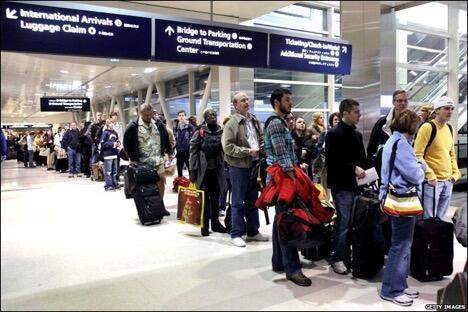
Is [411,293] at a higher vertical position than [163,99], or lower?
lower

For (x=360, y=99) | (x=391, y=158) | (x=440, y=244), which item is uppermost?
(x=360, y=99)

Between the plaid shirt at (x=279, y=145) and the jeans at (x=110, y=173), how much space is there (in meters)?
5.89

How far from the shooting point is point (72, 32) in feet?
11.4

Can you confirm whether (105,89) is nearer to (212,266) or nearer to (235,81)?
(235,81)

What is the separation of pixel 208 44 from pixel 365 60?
5.56 ft

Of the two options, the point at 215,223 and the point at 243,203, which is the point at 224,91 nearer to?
the point at 215,223

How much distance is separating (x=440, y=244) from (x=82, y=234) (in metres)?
3.70

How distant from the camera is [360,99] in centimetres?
448

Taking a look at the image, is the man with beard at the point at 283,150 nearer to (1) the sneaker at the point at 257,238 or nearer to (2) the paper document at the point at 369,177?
(2) the paper document at the point at 369,177

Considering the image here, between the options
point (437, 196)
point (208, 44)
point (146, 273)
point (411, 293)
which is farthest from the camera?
point (208, 44)

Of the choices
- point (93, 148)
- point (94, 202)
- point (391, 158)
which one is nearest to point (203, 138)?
Answer: point (391, 158)

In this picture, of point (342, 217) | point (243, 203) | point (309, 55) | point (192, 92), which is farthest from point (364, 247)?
point (192, 92)

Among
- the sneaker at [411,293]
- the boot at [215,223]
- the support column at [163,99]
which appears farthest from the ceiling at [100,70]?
the sneaker at [411,293]

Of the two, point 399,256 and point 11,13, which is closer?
point 399,256
